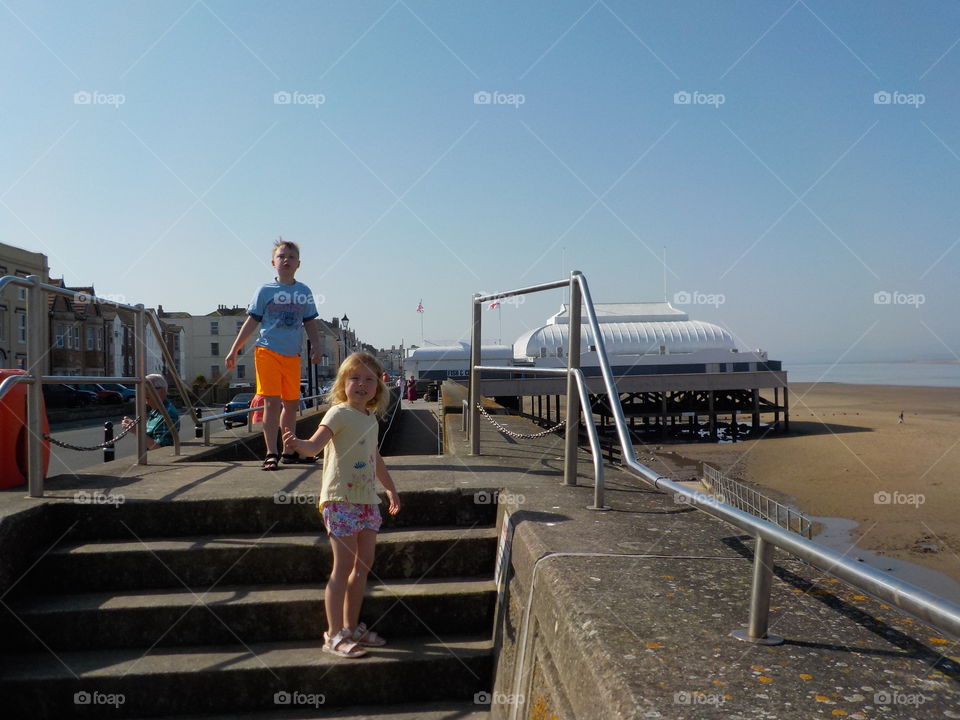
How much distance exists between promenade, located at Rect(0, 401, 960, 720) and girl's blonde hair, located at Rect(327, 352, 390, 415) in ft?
2.21

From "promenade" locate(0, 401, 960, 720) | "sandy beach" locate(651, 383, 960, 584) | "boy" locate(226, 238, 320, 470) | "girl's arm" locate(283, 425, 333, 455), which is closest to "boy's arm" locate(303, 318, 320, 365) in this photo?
"boy" locate(226, 238, 320, 470)

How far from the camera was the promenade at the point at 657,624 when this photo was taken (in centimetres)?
160

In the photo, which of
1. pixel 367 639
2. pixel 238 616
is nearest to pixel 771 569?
pixel 367 639

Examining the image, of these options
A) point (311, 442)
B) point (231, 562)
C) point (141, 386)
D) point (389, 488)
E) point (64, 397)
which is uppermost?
point (141, 386)

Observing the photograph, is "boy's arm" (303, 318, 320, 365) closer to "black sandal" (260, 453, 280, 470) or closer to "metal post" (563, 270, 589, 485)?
"black sandal" (260, 453, 280, 470)

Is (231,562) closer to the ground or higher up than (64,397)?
higher up

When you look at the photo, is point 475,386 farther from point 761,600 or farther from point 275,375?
point 761,600

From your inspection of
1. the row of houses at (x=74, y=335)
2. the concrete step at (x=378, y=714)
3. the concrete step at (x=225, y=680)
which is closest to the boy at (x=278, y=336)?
the concrete step at (x=225, y=680)

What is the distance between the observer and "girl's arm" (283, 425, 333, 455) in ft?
9.34

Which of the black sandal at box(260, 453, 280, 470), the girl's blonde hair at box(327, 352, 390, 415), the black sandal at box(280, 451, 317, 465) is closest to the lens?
the girl's blonde hair at box(327, 352, 390, 415)

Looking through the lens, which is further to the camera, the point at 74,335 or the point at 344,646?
the point at 74,335

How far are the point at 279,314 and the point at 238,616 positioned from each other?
230 centimetres

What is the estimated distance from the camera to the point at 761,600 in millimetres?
1888

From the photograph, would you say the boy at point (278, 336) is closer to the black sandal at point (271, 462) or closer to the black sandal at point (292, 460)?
the black sandal at point (271, 462)
